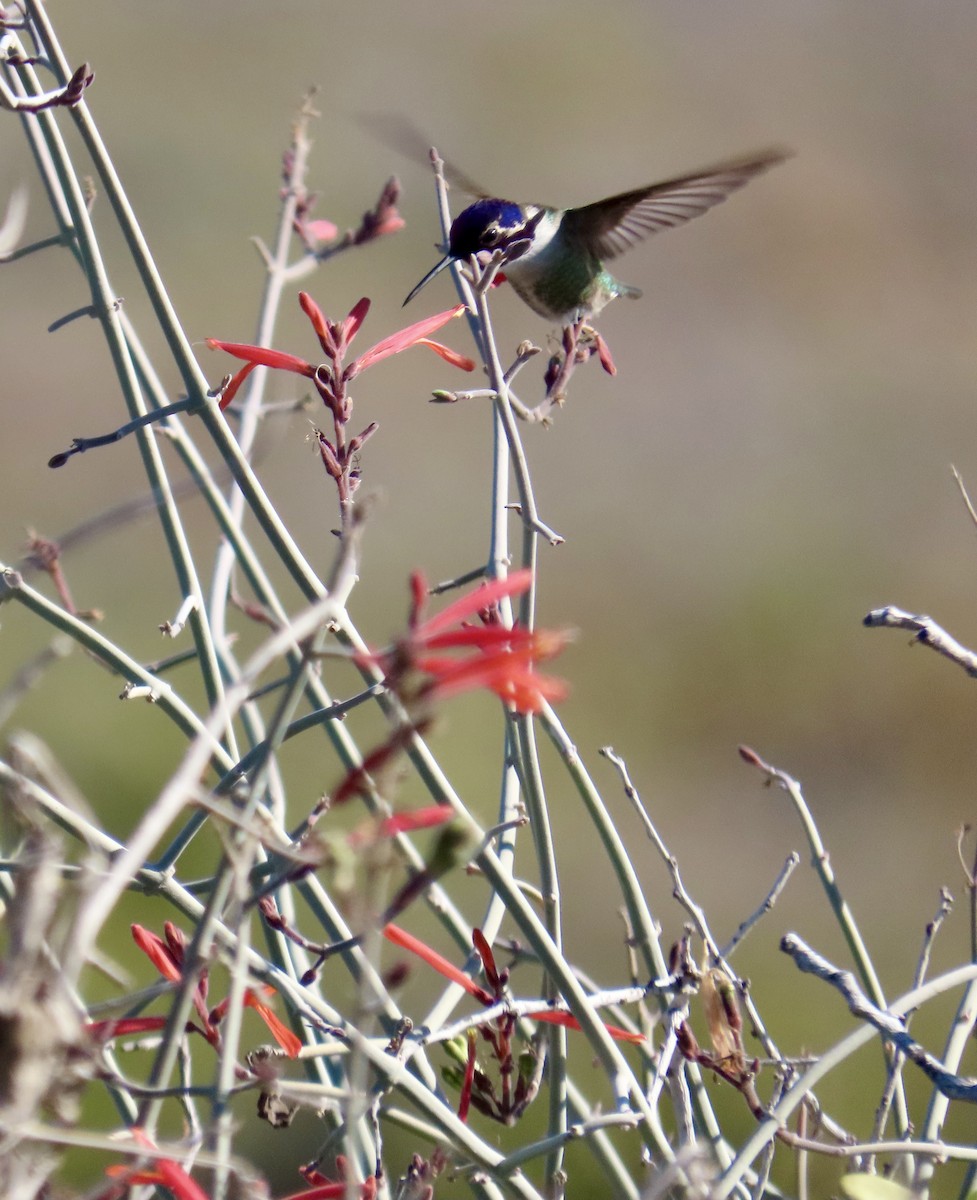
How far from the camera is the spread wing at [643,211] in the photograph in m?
2.22

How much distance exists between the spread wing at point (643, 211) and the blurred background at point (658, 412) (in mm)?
2873

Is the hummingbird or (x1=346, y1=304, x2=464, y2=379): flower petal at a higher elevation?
the hummingbird

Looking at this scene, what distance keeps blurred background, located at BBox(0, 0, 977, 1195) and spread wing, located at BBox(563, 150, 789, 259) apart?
9.42 feet

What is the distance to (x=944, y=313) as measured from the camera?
1082 cm

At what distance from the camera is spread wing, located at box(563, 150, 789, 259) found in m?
2.22

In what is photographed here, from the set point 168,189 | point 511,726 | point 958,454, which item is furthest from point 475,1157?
point 168,189

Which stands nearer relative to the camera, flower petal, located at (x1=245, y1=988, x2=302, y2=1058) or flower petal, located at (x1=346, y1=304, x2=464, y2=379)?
flower petal, located at (x1=245, y1=988, x2=302, y2=1058)

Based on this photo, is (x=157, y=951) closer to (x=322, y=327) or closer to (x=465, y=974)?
(x=465, y=974)

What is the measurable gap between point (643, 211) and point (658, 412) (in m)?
6.97

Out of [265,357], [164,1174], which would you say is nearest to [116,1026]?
[164,1174]

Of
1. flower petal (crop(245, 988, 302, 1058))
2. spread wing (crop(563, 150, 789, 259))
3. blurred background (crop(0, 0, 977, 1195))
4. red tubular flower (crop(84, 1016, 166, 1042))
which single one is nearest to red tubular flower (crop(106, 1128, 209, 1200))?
red tubular flower (crop(84, 1016, 166, 1042))

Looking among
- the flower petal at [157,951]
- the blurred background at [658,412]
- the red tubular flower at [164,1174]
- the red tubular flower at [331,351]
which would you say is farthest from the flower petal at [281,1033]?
the blurred background at [658,412]

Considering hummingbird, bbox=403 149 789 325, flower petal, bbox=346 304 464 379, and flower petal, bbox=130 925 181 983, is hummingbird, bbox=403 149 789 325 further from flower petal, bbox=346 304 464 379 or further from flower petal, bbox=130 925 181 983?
flower petal, bbox=130 925 181 983

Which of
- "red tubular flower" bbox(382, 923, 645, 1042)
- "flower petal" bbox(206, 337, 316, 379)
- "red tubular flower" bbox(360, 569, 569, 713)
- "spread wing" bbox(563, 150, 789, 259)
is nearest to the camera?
"red tubular flower" bbox(360, 569, 569, 713)
